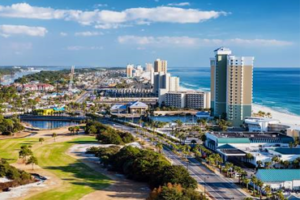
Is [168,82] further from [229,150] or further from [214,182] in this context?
[214,182]

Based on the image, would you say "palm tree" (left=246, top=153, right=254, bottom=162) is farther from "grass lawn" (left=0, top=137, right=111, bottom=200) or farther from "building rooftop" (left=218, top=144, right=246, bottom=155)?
"grass lawn" (left=0, top=137, right=111, bottom=200)

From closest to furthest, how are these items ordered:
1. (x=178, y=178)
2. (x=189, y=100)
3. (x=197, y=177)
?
1. (x=178, y=178)
2. (x=197, y=177)
3. (x=189, y=100)

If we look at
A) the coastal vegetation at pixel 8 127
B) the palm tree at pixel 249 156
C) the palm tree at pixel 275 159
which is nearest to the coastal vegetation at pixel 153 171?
the palm tree at pixel 249 156

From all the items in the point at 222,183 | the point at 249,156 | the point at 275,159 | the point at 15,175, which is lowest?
the point at 222,183

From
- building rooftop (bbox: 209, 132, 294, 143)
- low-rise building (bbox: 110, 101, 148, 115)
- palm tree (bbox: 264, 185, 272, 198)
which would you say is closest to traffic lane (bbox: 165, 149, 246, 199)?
→ palm tree (bbox: 264, 185, 272, 198)

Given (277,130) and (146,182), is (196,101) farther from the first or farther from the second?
(146,182)

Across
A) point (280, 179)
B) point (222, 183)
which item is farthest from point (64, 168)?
point (280, 179)
